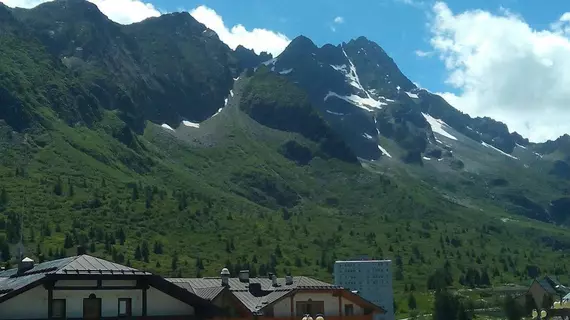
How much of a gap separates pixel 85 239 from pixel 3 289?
538 ft

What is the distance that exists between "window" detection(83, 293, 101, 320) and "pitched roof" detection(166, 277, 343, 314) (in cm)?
1071

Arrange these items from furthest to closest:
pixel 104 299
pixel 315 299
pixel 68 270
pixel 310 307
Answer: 1. pixel 315 299
2. pixel 310 307
3. pixel 104 299
4. pixel 68 270

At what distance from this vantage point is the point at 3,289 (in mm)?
31891

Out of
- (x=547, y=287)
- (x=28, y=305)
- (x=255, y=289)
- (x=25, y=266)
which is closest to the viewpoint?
(x=28, y=305)

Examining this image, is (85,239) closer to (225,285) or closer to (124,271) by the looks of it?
(225,285)

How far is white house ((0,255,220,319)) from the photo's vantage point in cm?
3052

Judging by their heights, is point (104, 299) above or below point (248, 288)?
below

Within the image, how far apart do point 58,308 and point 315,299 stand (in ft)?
57.0

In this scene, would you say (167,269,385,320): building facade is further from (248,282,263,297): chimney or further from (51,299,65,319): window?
(51,299,65,319): window

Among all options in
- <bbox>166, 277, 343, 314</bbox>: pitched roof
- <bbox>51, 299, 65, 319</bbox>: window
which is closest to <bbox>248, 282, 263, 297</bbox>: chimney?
<bbox>166, 277, 343, 314</bbox>: pitched roof

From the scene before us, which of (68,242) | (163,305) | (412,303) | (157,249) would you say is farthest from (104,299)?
(157,249)

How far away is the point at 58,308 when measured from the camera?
31.2m

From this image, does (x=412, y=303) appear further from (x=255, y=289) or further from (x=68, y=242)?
(x=255, y=289)

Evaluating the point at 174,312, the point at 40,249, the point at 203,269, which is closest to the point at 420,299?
the point at 203,269
